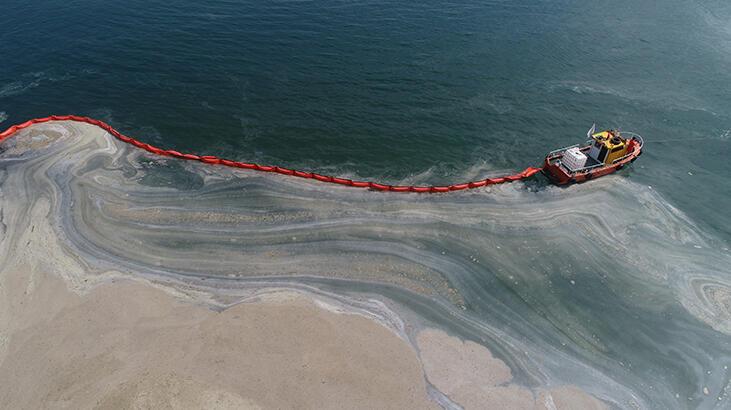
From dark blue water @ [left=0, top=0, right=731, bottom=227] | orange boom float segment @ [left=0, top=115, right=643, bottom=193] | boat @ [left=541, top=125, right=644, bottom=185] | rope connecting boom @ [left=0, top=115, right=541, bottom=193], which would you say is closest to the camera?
rope connecting boom @ [left=0, top=115, right=541, bottom=193]

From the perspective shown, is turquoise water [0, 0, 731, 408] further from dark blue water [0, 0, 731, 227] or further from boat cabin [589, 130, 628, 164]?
boat cabin [589, 130, 628, 164]

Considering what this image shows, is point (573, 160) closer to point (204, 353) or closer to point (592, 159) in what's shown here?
Result: point (592, 159)

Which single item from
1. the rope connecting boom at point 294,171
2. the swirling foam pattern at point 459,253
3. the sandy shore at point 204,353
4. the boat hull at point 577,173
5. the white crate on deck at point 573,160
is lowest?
the sandy shore at point 204,353

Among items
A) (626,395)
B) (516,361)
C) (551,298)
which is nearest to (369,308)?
(516,361)

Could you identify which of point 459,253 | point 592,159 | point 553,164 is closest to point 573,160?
point 553,164

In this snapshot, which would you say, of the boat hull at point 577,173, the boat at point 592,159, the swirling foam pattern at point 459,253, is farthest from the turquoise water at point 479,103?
the boat at point 592,159

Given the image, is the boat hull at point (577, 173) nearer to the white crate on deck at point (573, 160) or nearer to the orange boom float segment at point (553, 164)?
the orange boom float segment at point (553, 164)

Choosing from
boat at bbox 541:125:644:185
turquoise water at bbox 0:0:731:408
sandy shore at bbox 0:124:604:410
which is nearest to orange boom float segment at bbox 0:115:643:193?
boat at bbox 541:125:644:185
